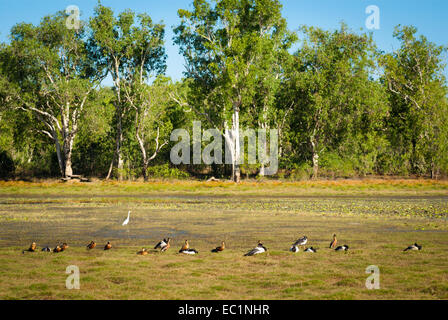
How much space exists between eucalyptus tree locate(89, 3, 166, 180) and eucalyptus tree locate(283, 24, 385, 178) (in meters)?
18.0

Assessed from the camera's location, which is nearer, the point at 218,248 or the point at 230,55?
the point at 218,248

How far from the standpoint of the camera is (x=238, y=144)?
59.1 m

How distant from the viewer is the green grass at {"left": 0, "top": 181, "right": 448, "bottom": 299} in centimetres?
1320

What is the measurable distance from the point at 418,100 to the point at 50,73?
46.0 metres

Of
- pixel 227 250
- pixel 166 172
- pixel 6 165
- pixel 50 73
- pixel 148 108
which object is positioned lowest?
pixel 227 250

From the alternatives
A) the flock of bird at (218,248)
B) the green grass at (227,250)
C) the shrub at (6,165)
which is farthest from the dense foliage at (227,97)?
the flock of bird at (218,248)

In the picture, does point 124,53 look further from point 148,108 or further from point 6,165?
point 6,165

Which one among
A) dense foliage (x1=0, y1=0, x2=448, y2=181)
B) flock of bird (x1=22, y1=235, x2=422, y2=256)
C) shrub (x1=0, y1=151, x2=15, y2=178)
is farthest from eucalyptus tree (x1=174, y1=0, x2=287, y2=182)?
flock of bird (x1=22, y1=235, x2=422, y2=256)

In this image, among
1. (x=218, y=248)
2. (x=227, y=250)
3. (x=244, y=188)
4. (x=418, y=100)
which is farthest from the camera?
(x=418, y=100)

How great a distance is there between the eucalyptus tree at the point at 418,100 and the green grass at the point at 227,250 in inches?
893

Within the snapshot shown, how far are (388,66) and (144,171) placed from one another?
1345 inches

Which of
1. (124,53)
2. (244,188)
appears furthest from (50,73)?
(244,188)

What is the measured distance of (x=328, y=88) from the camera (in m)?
62.9
